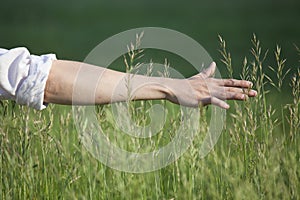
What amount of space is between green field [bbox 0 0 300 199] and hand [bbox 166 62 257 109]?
2.2 inches

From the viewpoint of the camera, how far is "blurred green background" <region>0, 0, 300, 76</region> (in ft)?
39.3

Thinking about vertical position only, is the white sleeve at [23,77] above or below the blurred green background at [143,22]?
below

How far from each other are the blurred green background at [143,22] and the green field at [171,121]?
3 centimetres

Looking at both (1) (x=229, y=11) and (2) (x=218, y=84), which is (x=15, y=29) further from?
(2) (x=218, y=84)

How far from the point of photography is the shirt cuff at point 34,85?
2518 millimetres

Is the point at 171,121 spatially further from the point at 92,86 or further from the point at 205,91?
the point at 92,86

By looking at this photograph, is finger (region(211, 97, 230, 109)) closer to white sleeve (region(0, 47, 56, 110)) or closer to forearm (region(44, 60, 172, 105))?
forearm (region(44, 60, 172, 105))

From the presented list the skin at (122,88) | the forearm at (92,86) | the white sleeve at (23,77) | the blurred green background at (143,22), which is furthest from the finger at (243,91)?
the blurred green background at (143,22)

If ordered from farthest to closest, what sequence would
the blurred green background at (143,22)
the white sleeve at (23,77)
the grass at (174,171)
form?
the blurred green background at (143,22) → the white sleeve at (23,77) → the grass at (174,171)

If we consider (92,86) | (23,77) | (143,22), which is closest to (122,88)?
(92,86)

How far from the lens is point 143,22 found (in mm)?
13828

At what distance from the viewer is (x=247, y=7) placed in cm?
1571

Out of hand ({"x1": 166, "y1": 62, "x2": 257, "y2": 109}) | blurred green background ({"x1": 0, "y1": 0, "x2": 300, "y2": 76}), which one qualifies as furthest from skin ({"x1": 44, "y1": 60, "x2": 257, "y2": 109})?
blurred green background ({"x1": 0, "y1": 0, "x2": 300, "y2": 76})

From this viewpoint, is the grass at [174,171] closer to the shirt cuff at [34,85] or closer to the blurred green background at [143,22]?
the shirt cuff at [34,85]
